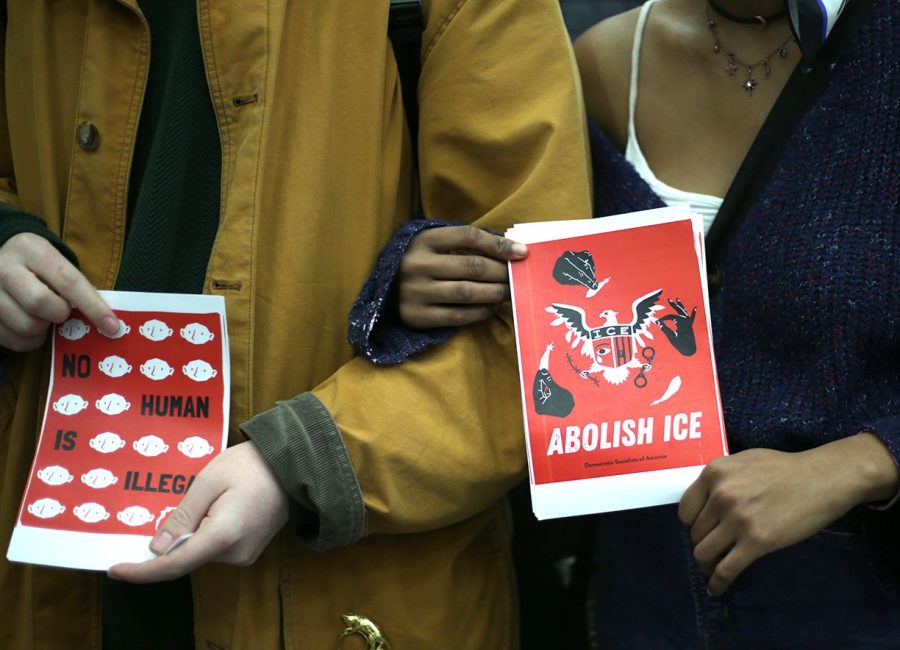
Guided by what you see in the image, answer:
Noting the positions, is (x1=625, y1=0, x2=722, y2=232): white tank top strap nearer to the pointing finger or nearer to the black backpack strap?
the black backpack strap

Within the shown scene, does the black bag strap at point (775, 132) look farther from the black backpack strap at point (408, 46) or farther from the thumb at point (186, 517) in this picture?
the thumb at point (186, 517)

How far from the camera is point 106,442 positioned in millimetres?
1295

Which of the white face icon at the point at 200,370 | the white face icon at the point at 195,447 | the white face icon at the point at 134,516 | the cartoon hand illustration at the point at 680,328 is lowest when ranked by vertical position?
the white face icon at the point at 134,516

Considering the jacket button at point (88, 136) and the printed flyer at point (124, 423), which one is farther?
the jacket button at point (88, 136)

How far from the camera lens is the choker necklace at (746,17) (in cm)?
148

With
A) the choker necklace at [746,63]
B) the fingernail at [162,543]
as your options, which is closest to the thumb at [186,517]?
the fingernail at [162,543]

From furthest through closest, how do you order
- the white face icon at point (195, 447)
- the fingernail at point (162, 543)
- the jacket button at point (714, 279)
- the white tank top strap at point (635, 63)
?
1. the white tank top strap at point (635, 63)
2. the jacket button at point (714, 279)
3. the white face icon at point (195, 447)
4. the fingernail at point (162, 543)

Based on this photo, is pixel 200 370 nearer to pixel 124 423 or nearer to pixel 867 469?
pixel 124 423

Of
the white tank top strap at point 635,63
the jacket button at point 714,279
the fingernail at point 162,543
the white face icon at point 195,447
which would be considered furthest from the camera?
the white tank top strap at point 635,63

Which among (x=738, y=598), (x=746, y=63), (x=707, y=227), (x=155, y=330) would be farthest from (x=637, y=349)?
(x=155, y=330)

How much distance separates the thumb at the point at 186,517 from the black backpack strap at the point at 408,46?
614mm

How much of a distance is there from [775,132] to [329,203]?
0.66m

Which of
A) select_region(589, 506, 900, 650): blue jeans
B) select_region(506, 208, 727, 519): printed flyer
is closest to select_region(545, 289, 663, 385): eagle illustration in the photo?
select_region(506, 208, 727, 519): printed flyer

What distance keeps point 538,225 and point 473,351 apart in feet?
0.65
